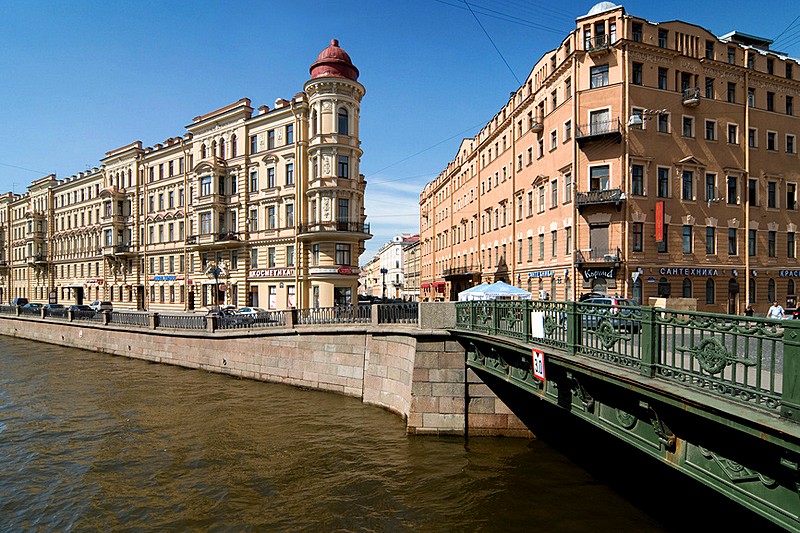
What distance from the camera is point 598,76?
25953 millimetres

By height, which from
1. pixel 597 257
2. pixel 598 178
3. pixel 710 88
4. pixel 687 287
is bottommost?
pixel 687 287

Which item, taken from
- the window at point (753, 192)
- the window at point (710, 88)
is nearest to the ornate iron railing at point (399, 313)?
the window at point (710, 88)

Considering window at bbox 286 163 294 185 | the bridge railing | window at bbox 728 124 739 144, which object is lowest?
the bridge railing

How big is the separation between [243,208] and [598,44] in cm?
2771

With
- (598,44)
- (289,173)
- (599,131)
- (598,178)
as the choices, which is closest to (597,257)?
(598,178)

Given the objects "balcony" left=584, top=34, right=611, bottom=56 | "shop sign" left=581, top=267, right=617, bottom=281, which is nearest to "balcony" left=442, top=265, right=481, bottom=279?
"shop sign" left=581, top=267, right=617, bottom=281

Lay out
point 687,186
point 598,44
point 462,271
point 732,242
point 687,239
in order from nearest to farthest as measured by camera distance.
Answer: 1. point 598,44
2. point 687,239
3. point 687,186
4. point 732,242
5. point 462,271

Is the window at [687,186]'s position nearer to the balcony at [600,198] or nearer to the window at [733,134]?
the window at [733,134]

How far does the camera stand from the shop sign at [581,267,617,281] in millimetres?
25234

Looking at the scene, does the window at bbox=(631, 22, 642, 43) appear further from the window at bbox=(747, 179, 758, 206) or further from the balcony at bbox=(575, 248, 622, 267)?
the balcony at bbox=(575, 248, 622, 267)

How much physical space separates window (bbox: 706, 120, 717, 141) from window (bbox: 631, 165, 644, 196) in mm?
5642

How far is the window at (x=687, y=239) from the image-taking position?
26562mm

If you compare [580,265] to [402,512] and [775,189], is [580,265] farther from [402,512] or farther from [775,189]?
[402,512]

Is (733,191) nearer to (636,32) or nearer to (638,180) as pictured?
(638,180)
